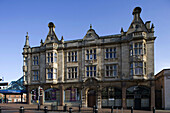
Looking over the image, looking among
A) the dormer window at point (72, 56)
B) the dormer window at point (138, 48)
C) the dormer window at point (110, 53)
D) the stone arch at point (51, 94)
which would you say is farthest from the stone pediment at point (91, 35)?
the stone arch at point (51, 94)

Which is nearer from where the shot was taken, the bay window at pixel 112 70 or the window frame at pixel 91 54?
the bay window at pixel 112 70

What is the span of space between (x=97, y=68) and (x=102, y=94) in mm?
4259

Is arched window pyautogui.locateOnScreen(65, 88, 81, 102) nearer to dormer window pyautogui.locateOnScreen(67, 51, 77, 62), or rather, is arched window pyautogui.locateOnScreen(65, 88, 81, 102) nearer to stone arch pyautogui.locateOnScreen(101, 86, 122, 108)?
stone arch pyautogui.locateOnScreen(101, 86, 122, 108)

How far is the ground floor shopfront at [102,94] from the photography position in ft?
95.1

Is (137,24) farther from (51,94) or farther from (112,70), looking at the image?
(51,94)

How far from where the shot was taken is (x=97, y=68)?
31656 mm

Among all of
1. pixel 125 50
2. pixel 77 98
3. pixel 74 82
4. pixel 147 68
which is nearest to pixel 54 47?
pixel 74 82

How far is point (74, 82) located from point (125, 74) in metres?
8.72

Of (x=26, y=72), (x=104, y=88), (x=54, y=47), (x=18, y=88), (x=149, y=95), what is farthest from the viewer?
(x=18, y=88)

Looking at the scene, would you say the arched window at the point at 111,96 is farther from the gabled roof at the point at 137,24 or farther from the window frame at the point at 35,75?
the window frame at the point at 35,75

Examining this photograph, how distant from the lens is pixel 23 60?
37.6 meters

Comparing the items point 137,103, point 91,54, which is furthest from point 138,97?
point 91,54

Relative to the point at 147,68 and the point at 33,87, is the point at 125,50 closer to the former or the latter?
the point at 147,68

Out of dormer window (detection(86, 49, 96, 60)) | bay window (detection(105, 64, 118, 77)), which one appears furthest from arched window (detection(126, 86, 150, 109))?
dormer window (detection(86, 49, 96, 60))
